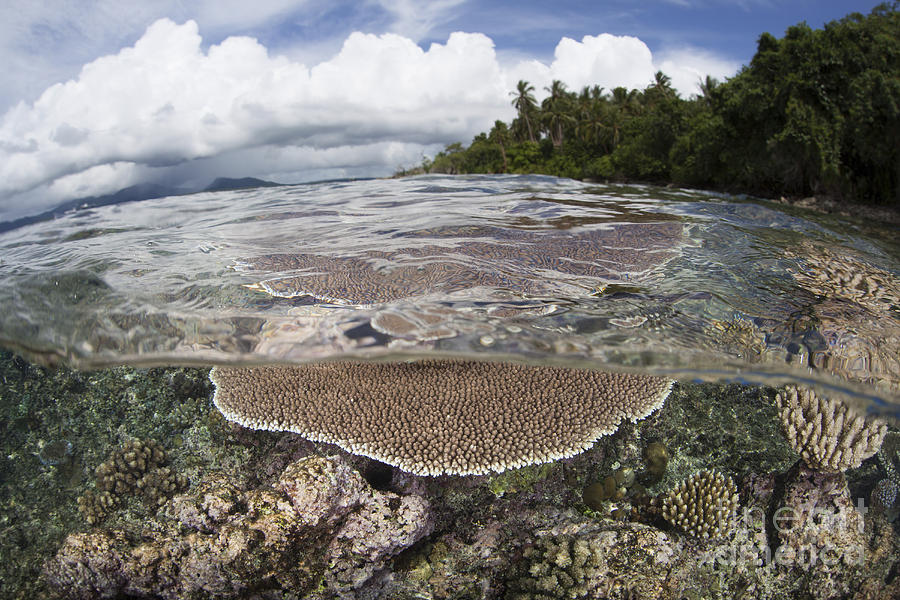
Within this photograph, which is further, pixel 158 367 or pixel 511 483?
pixel 158 367

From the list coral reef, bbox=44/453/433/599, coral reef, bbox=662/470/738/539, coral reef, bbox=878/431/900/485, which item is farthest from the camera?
coral reef, bbox=878/431/900/485

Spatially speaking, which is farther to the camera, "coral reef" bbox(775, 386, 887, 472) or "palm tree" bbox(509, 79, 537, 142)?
"palm tree" bbox(509, 79, 537, 142)

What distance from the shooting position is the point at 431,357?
4637 millimetres

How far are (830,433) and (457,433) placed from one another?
374 cm

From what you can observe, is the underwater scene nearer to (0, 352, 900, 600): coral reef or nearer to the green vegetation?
(0, 352, 900, 600): coral reef

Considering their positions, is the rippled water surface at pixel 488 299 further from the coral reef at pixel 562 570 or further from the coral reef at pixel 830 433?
the coral reef at pixel 562 570

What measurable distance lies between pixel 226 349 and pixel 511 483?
3089mm

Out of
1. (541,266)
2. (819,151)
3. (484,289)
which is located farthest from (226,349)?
(819,151)

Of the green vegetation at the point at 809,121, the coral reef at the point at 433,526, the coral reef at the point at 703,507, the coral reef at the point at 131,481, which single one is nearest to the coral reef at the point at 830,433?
the coral reef at the point at 433,526

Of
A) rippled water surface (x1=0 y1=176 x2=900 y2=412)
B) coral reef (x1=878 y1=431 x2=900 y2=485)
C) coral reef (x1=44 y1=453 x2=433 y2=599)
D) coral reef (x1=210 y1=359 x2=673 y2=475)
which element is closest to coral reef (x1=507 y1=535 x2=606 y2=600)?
coral reef (x1=210 y1=359 x2=673 y2=475)

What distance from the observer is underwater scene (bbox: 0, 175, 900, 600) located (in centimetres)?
402

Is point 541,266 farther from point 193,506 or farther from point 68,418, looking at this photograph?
point 68,418

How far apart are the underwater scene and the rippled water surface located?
1.3 inches

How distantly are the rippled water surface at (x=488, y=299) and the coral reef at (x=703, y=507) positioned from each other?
42.7 inches
